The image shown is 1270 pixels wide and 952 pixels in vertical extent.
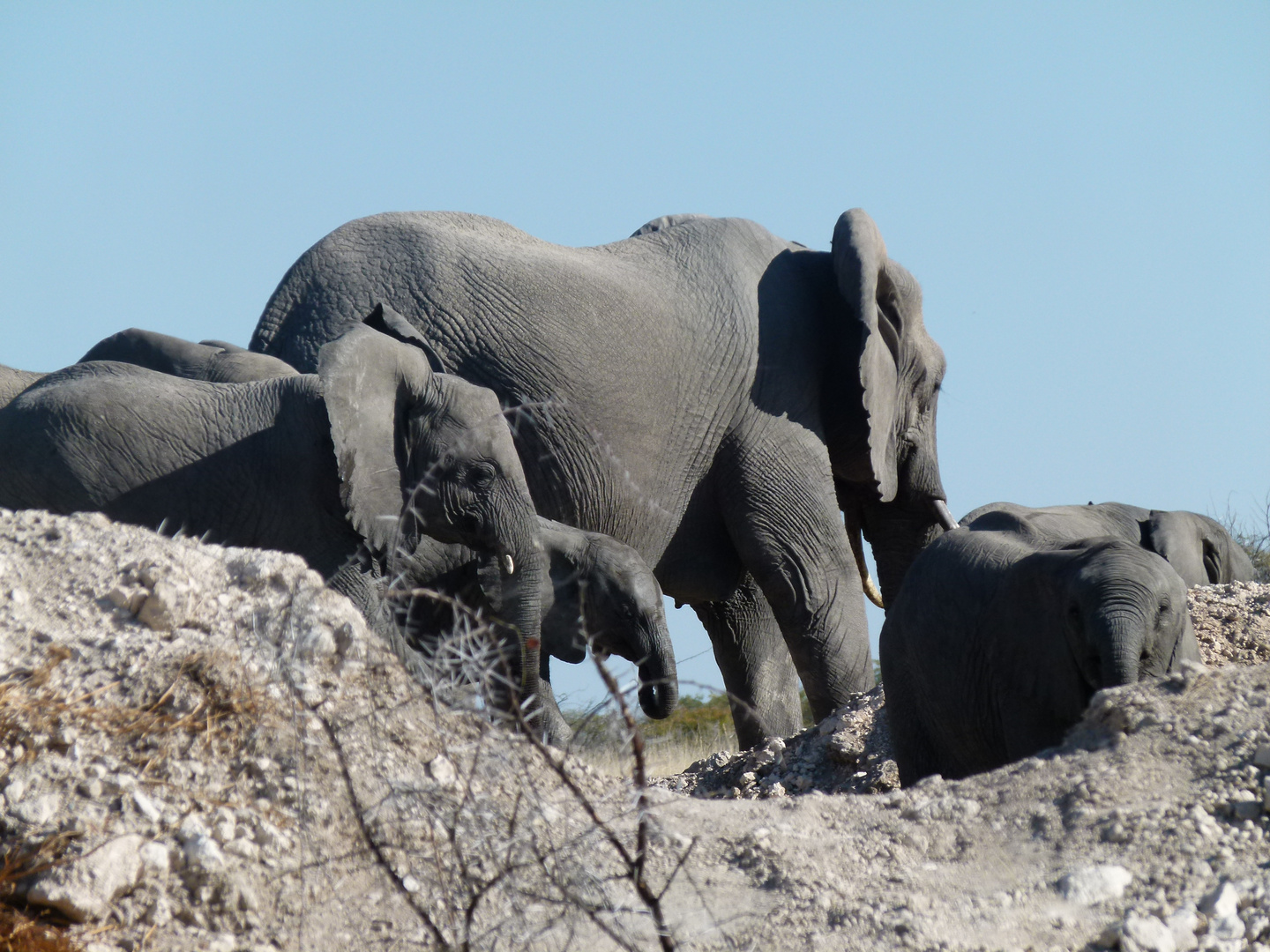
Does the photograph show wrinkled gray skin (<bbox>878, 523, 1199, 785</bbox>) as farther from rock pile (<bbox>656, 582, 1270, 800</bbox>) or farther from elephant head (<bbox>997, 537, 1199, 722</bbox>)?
rock pile (<bbox>656, 582, 1270, 800</bbox>)

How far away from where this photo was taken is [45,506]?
Result: 18.7 ft

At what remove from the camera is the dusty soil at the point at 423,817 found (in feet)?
10.7

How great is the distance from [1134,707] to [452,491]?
3.14 m

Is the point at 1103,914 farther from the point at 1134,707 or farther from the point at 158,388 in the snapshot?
the point at 158,388

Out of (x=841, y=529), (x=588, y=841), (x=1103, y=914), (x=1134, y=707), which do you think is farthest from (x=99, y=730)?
(x=841, y=529)

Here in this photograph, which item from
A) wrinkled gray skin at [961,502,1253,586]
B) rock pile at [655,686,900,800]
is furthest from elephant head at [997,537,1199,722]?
rock pile at [655,686,900,800]

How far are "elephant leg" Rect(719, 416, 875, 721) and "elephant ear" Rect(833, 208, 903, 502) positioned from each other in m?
0.41

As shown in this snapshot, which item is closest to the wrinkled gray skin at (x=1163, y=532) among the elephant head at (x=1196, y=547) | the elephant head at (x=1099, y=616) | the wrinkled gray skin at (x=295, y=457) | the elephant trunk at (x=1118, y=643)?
the elephant head at (x=1196, y=547)

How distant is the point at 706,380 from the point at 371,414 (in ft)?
7.92

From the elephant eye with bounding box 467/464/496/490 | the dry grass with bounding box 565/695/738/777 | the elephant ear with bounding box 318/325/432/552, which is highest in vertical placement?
the elephant ear with bounding box 318/325/432/552

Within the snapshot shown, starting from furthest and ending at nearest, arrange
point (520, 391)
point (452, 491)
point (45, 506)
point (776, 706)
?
point (776, 706) → point (520, 391) → point (452, 491) → point (45, 506)

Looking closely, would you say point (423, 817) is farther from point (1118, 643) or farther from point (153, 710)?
point (1118, 643)

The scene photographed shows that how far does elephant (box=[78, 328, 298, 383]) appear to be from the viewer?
6.81 m

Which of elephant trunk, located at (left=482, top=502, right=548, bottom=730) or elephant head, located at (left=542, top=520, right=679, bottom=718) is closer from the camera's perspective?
elephant trunk, located at (left=482, top=502, right=548, bottom=730)
